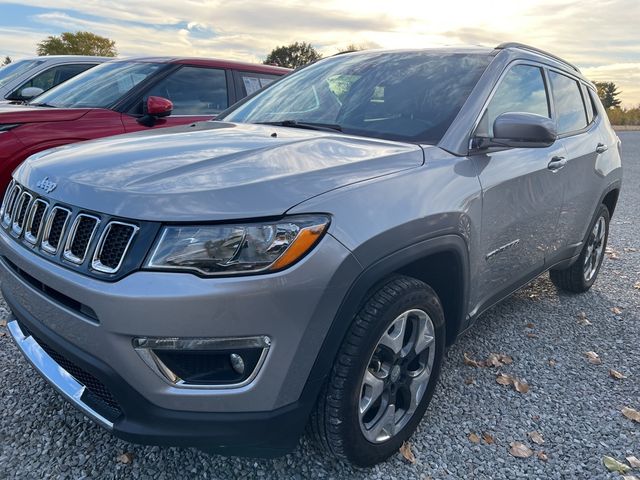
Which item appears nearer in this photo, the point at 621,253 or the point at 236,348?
the point at 236,348

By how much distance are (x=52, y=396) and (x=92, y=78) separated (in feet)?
12.3

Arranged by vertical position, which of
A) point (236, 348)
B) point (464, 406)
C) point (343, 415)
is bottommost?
point (464, 406)

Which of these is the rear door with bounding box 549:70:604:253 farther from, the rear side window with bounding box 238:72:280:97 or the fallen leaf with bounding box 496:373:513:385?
the rear side window with bounding box 238:72:280:97

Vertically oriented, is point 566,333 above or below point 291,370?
below

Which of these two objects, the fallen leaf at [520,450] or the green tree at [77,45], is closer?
the fallen leaf at [520,450]

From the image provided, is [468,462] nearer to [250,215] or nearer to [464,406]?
[464,406]

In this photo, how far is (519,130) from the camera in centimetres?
245

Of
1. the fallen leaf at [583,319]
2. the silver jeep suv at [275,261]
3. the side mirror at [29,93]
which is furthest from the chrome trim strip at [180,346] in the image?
the side mirror at [29,93]

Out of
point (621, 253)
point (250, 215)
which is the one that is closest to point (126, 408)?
point (250, 215)

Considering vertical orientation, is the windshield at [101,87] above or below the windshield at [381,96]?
below

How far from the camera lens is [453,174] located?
92.1 inches

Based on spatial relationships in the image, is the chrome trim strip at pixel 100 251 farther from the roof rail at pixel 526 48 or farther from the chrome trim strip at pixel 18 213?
the roof rail at pixel 526 48

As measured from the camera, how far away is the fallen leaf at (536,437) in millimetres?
2508

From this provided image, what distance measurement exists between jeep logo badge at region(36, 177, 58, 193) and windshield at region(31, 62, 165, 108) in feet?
9.76
